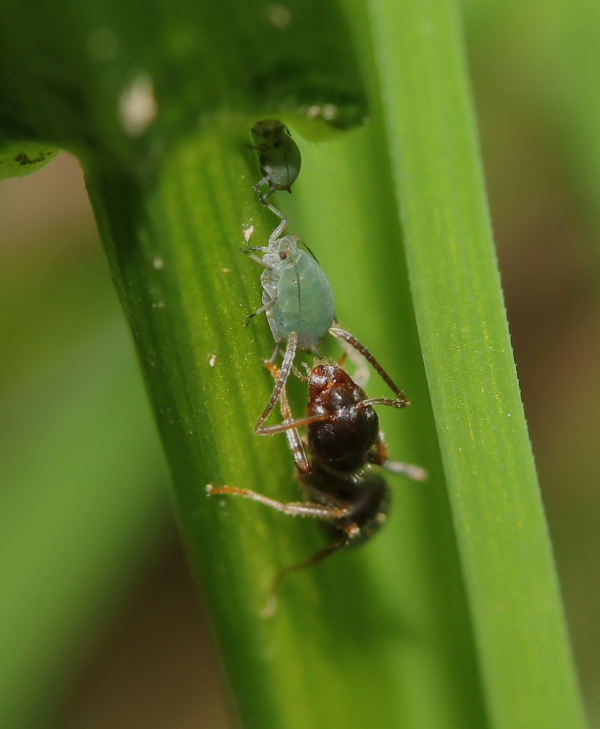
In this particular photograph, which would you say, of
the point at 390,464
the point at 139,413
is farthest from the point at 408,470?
the point at 139,413

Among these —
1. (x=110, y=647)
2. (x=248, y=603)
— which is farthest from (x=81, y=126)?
(x=110, y=647)

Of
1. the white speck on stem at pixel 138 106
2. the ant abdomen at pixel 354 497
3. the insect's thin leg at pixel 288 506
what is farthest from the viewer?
the ant abdomen at pixel 354 497

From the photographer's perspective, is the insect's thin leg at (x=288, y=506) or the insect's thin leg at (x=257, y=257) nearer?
the insect's thin leg at (x=257, y=257)

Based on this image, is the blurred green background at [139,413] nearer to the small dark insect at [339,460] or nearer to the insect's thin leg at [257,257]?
the small dark insect at [339,460]

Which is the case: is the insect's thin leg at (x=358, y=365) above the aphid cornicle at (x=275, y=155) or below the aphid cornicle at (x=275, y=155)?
below

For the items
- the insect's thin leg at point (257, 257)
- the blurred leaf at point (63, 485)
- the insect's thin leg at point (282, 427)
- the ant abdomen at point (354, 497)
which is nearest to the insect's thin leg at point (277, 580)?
the ant abdomen at point (354, 497)

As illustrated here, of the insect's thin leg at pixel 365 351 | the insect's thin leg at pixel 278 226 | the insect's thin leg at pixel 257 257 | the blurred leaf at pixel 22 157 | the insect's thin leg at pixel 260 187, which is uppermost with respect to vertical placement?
the blurred leaf at pixel 22 157
